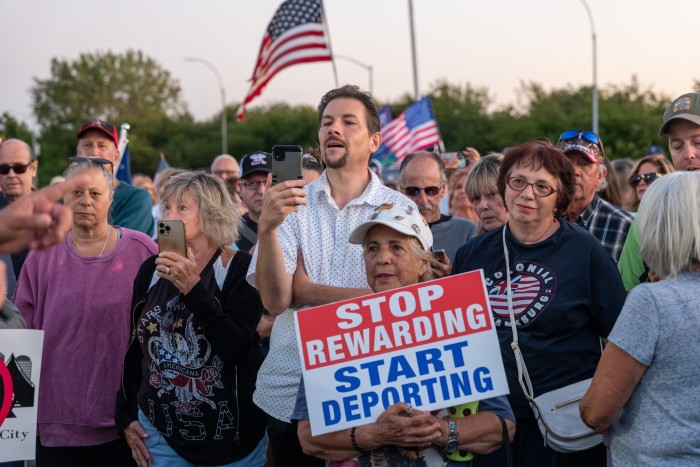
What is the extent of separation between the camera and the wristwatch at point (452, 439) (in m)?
3.52

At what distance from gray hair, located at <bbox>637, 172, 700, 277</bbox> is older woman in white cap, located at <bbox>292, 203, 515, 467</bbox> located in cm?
87

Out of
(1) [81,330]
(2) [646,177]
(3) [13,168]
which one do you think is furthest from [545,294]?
(3) [13,168]

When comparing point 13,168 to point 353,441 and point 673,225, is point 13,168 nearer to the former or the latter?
point 353,441

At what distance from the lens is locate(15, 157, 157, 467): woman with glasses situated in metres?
5.18

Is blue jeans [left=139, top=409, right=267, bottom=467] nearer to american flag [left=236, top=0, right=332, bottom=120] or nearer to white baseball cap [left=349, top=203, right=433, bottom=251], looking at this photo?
white baseball cap [left=349, top=203, right=433, bottom=251]

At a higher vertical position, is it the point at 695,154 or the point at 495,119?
the point at 495,119

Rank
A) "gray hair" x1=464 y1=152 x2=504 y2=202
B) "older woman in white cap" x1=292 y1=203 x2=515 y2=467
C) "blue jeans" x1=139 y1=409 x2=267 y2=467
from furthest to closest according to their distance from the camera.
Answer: "gray hair" x1=464 y1=152 x2=504 y2=202, "blue jeans" x1=139 y1=409 x2=267 y2=467, "older woman in white cap" x1=292 y1=203 x2=515 y2=467

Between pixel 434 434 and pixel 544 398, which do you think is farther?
pixel 544 398

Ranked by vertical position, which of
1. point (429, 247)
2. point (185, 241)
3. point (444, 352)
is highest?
point (185, 241)

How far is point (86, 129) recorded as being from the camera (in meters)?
7.30

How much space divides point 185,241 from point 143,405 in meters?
0.89

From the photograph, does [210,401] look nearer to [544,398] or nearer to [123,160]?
[544,398]

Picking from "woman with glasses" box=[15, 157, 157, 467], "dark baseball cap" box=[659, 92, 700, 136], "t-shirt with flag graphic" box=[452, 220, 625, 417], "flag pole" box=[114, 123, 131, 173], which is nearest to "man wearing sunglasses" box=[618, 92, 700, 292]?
"dark baseball cap" box=[659, 92, 700, 136]

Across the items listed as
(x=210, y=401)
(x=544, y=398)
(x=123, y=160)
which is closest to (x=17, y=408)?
(x=210, y=401)
